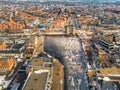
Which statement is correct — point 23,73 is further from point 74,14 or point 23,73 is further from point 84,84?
point 74,14

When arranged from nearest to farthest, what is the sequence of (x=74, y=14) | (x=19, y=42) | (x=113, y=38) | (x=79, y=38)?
(x=19, y=42), (x=113, y=38), (x=79, y=38), (x=74, y=14)

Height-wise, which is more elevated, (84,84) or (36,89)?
(36,89)

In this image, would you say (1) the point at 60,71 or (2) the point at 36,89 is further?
(1) the point at 60,71

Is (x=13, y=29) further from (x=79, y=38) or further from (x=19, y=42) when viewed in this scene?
(x=79, y=38)

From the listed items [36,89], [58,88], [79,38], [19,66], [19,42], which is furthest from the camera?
[79,38]

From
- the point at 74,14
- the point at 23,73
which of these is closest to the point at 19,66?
the point at 23,73

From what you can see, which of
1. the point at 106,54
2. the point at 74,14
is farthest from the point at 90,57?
the point at 74,14
